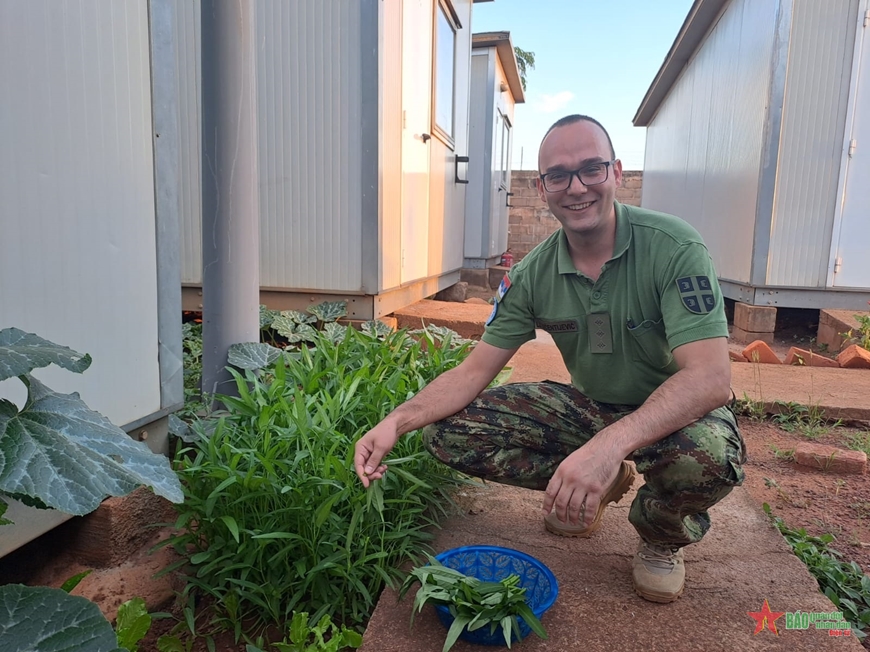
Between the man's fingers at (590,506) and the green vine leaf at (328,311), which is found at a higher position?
the green vine leaf at (328,311)

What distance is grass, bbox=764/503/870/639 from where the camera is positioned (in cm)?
160

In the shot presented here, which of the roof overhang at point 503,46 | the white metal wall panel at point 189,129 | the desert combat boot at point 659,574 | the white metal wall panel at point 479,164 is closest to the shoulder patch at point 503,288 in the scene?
the desert combat boot at point 659,574

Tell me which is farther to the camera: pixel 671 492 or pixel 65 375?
pixel 65 375

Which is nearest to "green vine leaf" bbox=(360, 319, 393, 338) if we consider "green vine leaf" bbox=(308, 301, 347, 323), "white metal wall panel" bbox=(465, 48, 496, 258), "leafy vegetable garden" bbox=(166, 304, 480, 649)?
"green vine leaf" bbox=(308, 301, 347, 323)

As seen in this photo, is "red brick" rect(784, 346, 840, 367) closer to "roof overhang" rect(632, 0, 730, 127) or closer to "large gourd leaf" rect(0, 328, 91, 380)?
"large gourd leaf" rect(0, 328, 91, 380)

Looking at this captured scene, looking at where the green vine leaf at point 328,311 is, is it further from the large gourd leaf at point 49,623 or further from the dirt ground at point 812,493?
the large gourd leaf at point 49,623

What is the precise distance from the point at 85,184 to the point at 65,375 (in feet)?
1.67

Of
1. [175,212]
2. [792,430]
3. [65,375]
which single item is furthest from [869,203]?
[65,375]

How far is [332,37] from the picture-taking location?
141 inches

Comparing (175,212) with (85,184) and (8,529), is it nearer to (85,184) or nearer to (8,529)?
(85,184)

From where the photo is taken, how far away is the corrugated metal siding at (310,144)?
361 centimetres

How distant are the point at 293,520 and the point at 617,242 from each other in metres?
1.17

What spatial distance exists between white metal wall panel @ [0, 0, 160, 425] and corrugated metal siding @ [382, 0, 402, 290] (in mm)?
1976

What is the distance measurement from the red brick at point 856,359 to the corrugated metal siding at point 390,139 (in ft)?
9.80
